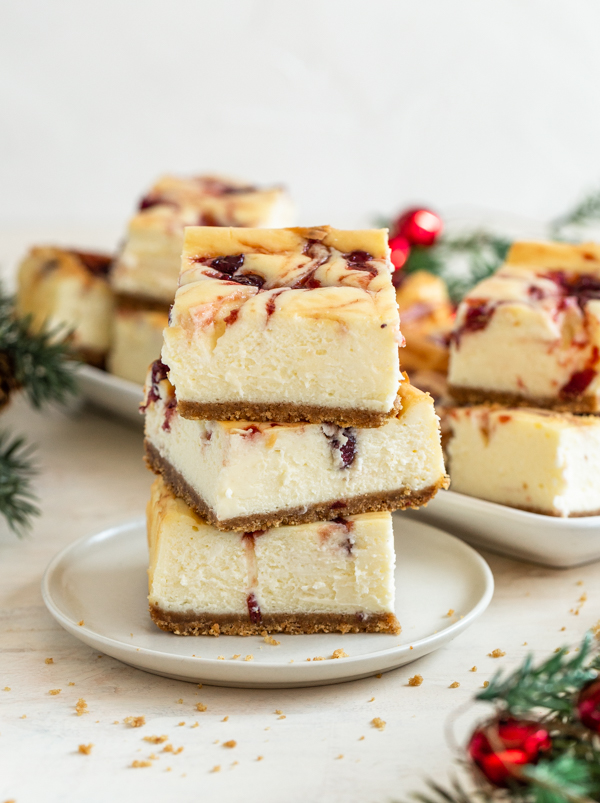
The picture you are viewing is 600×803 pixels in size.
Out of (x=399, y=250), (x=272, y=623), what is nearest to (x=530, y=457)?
(x=272, y=623)

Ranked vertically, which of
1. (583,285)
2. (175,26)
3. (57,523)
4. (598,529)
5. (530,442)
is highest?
(175,26)

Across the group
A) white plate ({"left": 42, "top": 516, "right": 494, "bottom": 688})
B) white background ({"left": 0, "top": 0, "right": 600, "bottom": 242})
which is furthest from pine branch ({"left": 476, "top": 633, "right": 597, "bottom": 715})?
white background ({"left": 0, "top": 0, "right": 600, "bottom": 242})

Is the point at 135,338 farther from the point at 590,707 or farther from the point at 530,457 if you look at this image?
the point at 590,707

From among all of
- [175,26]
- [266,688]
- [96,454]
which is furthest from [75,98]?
[266,688]

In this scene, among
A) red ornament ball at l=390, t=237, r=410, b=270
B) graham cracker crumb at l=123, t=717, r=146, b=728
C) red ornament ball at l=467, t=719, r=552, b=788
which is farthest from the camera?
red ornament ball at l=390, t=237, r=410, b=270

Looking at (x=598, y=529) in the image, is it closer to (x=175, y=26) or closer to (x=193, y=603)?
(x=193, y=603)

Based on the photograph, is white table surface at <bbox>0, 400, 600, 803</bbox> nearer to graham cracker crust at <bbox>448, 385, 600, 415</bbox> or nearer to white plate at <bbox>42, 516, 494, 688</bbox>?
white plate at <bbox>42, 516, 494, 688</bbox>

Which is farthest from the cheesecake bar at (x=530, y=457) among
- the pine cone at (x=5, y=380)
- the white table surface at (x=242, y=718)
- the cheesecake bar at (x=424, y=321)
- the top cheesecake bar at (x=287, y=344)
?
the pine cone at (x=5, y=380)
